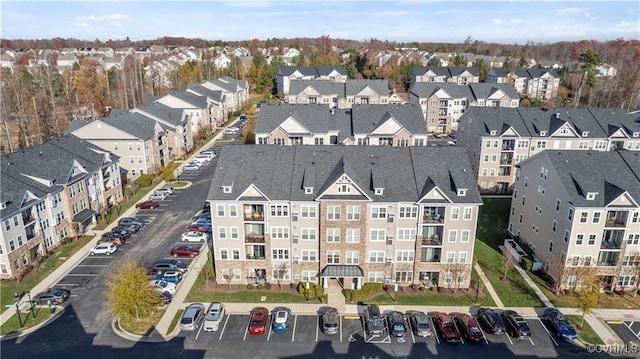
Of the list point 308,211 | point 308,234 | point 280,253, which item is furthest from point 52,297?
point 308,211

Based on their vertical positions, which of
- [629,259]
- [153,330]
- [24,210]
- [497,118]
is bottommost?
[153,330]

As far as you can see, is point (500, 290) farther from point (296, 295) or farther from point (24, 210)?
point (24, 210)

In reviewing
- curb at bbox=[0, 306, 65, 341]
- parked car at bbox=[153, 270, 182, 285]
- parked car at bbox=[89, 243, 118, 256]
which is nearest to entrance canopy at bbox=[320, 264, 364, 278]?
parked car at bbox=[153, 270, 182, 285]

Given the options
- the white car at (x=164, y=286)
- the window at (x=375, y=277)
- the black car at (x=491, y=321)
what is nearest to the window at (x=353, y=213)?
the window at (x=375, y=277)

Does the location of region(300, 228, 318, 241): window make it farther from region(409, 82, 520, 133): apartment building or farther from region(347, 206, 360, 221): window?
region(409, 82, 520, 133): apartment building

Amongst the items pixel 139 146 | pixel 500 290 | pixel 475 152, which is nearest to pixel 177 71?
pixel 139 146
